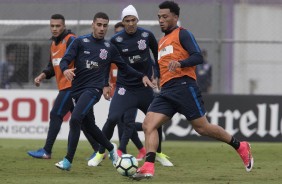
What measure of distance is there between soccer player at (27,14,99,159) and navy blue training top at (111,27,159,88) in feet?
3.12

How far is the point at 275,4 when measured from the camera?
69.0ft

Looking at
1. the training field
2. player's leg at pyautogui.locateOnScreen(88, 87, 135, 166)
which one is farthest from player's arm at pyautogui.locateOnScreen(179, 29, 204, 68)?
player's leg at pyautogui.locateOnScreen(88, 87, 135, 166)

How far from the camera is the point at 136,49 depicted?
13781mm

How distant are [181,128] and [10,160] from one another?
20.1 ft

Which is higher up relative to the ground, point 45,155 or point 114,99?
point 114,99

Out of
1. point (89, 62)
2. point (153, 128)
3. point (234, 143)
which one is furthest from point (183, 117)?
point (153, 128)

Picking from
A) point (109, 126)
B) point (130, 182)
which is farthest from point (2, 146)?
point (130, 182)

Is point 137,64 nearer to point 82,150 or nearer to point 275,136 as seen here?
point 82,150

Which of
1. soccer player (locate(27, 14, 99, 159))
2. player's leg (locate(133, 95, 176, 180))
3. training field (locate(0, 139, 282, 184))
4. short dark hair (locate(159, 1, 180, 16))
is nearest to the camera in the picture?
player's leg (locate(133, 95, 176, 180))

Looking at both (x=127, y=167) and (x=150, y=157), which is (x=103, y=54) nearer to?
(x=127, y=167)

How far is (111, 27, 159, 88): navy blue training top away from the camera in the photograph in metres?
13.8

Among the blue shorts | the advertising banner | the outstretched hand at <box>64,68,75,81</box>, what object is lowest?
the advertising banner

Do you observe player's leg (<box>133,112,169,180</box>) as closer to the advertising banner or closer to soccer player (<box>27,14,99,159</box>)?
soccer player (<box>27,14,99,159</box>)

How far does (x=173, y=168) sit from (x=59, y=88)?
255 centimetres
